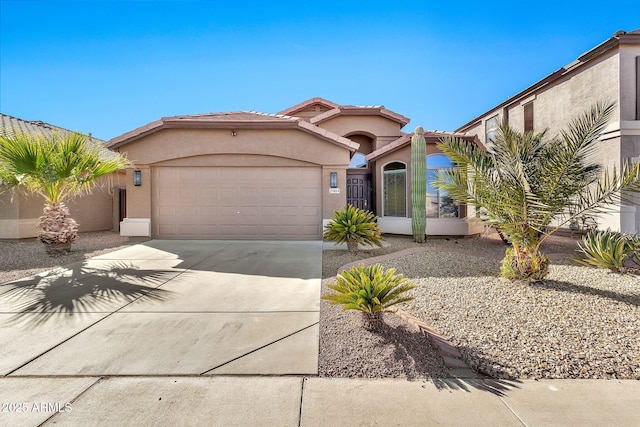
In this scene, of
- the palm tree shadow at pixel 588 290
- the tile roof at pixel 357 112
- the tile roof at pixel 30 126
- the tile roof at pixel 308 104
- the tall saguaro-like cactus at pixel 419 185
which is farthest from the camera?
the tile roof at pixel 308 104

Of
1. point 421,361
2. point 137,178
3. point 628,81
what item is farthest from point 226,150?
point 628,81

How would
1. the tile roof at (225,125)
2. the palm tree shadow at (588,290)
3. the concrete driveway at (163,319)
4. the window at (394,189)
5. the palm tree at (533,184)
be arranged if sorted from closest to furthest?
the concrete driveway at (163,319), the palm tree shadow at (588,290), the palm tree at (533,184), the tile roof at (225,125), the window at (394,189)

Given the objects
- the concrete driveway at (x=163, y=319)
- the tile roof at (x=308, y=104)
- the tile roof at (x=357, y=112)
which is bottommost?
the concrete driveway at (x=163, y=319)

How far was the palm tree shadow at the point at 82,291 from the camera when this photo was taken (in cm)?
475

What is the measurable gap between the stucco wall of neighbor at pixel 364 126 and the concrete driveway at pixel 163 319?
9.66m

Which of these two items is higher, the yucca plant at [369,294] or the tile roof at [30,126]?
the tile roof at [30,126]

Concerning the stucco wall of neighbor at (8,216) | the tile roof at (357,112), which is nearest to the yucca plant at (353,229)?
the tile roof at (357,112)

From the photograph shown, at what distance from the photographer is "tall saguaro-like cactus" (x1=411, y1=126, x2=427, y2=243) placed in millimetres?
10609

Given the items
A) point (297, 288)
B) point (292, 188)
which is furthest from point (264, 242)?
point (297, 288)

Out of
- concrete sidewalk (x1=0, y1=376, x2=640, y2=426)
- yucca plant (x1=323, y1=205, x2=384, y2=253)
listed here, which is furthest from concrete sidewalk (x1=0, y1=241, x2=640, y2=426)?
yucca plant (x1=323, y1=205, x2=384, y2=253)

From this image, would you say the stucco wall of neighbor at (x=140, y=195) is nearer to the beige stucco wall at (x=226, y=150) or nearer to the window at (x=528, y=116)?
the beige stucco wall at (x=226, y=150)

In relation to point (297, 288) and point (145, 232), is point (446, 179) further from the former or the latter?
point (145, 232)

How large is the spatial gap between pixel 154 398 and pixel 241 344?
1.06 metres

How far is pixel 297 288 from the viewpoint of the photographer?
574 centimetres
